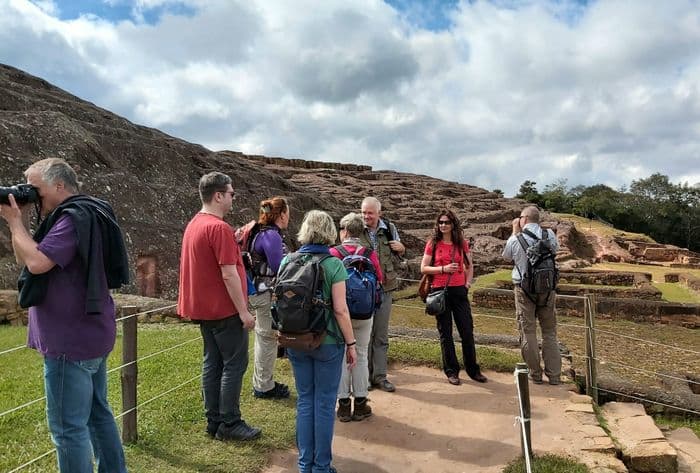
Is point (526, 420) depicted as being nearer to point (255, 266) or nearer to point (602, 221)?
point (255, 266)

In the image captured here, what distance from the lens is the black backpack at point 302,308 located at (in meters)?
3.36

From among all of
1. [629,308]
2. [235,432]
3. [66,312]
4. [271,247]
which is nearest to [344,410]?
[235,432]

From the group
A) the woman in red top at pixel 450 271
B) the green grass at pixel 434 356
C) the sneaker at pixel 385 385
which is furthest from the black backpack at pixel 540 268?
the sneaker at pixel 385 385

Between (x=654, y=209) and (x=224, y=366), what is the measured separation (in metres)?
65.1

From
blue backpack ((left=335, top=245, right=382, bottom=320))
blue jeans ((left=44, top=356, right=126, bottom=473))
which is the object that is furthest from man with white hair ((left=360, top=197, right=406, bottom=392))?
blue jeans ((left=44, top=356, right=126, bottom=473))

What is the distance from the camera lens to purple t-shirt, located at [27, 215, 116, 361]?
267cm

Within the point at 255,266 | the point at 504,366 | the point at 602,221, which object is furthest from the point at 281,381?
the point at 602,221

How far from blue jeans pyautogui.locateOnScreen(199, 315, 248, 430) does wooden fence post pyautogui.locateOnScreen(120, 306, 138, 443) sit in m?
0.53

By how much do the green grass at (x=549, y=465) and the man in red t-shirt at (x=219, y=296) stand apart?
2029 mm

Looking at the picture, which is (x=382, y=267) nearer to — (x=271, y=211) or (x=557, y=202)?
(x=271, y=211)

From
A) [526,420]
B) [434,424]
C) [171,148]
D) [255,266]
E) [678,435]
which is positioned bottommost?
[678,435]

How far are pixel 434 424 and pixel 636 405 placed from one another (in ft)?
7.84

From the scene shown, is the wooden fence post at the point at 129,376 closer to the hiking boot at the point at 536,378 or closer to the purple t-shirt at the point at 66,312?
the purple t-shirt at the point at 66,312

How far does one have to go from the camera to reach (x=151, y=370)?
620cm
